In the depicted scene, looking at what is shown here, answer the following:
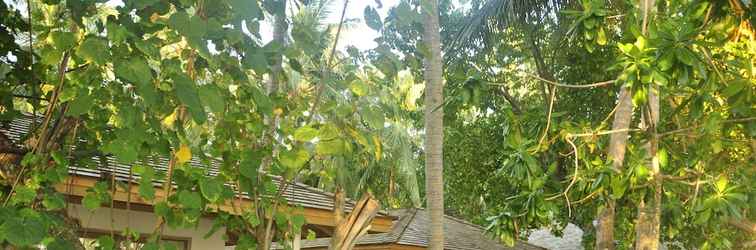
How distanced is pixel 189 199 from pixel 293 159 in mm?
437

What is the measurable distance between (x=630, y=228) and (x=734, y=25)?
10.1 meters

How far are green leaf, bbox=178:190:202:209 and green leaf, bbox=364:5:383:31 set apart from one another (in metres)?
0.92

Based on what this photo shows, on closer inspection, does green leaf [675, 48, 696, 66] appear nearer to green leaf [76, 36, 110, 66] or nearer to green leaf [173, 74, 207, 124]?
green leaf [173, 74, 207, 124]

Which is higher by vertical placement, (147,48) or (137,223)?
(147,48)

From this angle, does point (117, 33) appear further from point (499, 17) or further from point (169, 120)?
point (499, 17)

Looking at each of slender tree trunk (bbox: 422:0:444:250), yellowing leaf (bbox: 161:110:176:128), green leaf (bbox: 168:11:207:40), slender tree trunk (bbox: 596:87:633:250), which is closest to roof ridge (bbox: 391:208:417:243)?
slender tree trunk (bbox: 422:0:444:250)

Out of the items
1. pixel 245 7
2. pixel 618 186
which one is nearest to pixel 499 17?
pixel 618 186

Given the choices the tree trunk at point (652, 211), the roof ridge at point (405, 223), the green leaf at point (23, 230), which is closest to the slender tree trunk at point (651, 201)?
the tree trunk at point (652, 211)

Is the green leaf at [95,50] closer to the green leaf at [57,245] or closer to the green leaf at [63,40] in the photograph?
the green leaf at [63,40]

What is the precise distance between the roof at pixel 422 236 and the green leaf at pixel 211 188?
850cm

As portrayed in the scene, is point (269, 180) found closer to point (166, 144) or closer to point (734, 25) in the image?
point (166, 144)

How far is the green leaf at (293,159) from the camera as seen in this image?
3197 mm

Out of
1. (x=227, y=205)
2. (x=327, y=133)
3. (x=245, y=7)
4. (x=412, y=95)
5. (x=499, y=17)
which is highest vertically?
(x=412, y=95)

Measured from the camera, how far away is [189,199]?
301cm
